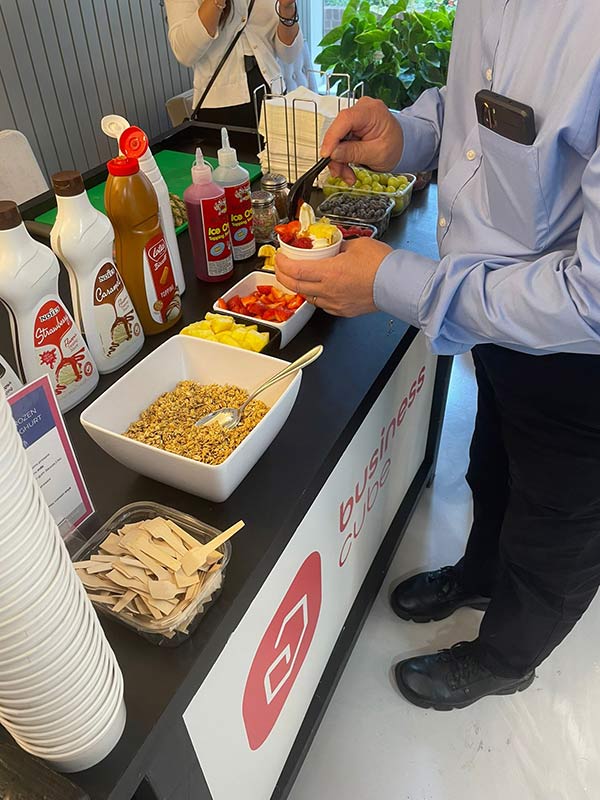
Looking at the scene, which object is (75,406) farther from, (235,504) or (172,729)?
(172,729)

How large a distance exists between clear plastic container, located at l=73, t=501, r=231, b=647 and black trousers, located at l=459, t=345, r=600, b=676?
55 cm

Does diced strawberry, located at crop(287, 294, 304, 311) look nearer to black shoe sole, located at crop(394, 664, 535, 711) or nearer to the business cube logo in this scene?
the business cube logo

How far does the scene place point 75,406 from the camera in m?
0.91

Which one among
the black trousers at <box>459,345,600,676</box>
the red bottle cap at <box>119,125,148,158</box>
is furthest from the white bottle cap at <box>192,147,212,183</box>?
the black trousers at <box>459,345,600,676</box>

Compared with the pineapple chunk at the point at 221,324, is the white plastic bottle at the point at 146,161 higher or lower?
higher

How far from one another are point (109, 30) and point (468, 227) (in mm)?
2871

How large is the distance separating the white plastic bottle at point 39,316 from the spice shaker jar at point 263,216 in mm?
525

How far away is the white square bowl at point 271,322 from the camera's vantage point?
39.6 inches

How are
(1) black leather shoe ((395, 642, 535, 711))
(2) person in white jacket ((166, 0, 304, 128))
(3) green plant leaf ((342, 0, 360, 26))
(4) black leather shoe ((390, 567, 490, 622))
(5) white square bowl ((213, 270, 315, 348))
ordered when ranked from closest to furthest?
(5) white square bowl ((213, 270, 315, 348)) < (1) black leather shoe ((395, 642, 535, 711)) < (4) black leather shoe ((390, 567, 490, 622)) < (2) person in white jacket ((166, 0, 304, 128)) < (3) green plant leaf ((342, 0, 360, 26))

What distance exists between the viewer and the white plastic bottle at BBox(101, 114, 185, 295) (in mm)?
958

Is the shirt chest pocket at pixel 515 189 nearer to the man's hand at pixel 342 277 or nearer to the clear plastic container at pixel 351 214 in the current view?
the man's hand at pixel 342 277

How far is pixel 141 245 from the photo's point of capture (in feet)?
3.11

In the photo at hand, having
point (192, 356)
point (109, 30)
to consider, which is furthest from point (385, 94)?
point (192, 356)

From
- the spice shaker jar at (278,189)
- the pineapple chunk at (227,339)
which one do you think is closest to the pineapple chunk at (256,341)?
the pineapple chunk at (227,339)
